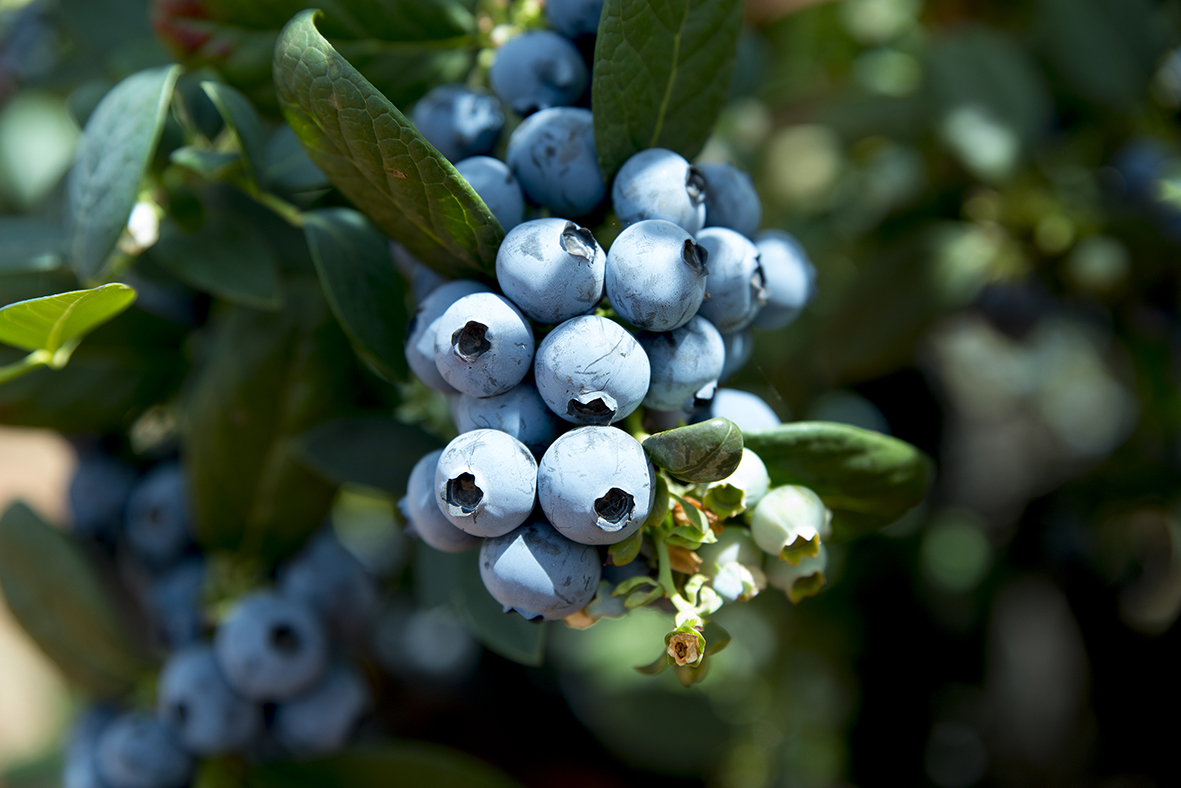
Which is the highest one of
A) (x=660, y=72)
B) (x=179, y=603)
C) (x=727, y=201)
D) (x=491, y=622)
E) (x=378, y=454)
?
(x=660, y=72)

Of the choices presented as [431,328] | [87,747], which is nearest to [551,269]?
[431,328]

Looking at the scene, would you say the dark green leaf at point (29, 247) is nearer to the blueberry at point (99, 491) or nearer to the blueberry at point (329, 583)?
the blueberry at point (99, 491)

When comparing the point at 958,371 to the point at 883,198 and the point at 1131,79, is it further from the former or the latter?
the point at 1131,79

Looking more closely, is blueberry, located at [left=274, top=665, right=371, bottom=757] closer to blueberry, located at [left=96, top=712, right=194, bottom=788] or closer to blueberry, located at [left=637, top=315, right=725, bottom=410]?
blueberry, located at [left=96, top=712, right=194, bottom=788]

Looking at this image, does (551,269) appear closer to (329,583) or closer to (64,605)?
(329,583)

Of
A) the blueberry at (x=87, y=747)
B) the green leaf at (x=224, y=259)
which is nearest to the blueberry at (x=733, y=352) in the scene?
the green leaf at (x=224, y=259)

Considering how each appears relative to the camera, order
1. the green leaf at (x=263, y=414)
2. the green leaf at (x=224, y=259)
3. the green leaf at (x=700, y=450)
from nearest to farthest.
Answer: the green leaf at (x=700, y=450)
the green leaf at (x=224, y=259)
the green leaf at (x=263, y=414)

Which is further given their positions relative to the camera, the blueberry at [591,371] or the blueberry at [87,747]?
the blueberry at [87,747]
